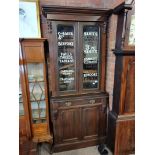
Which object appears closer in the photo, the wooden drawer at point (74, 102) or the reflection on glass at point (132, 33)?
the reflection on glass at point (132, 33)

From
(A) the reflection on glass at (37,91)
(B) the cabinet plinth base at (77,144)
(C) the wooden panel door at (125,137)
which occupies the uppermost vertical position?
(A) the reflection on glass at (37,91)

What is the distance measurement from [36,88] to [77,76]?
2.03 ft

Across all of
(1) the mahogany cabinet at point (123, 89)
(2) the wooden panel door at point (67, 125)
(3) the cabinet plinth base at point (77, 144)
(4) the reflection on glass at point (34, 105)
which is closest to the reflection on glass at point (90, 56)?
(1) the mahogany cabinet at point (123, 89)

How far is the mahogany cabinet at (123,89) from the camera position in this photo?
1.84 metres

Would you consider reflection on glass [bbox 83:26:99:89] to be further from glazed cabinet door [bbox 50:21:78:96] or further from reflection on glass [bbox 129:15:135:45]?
reflection on glass [bbox 129:15:135:45]

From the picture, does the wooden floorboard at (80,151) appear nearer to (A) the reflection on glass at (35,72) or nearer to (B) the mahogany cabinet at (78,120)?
(B) the mahogany cabinet at (78,120)

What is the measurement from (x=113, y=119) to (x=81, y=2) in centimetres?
183

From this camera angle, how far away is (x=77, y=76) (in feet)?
7.28

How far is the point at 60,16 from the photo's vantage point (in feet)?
6.41

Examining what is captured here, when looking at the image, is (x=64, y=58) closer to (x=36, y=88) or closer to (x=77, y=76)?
(x=77, y=76)
